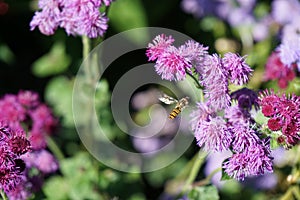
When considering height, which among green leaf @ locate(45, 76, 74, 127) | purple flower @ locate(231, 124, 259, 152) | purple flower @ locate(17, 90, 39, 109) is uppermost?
green leaf @ locate(45, 76, 74, 127)

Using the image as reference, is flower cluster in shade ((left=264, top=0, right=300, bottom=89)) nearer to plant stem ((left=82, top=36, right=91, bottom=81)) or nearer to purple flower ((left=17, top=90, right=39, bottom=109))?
plant stem ((left=82, top=36, right=91, bottom=81))

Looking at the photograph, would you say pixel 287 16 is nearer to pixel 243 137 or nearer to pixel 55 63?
pixel 55 63

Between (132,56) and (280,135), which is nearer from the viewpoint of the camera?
(280,135)

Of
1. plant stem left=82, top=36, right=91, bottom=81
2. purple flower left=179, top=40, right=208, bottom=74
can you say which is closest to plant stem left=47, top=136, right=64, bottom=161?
plant stem left=82, top=36, right=91, bottom=81

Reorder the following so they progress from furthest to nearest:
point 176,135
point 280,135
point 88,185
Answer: point 176,135, point 88,185, point 280,135

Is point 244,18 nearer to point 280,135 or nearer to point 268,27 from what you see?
point 268,27

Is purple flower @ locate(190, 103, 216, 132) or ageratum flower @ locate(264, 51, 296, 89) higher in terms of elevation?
ageratum flower @ locate(264, 51, 296, 89)

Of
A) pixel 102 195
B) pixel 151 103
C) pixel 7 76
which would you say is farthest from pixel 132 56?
pixel 102 195
